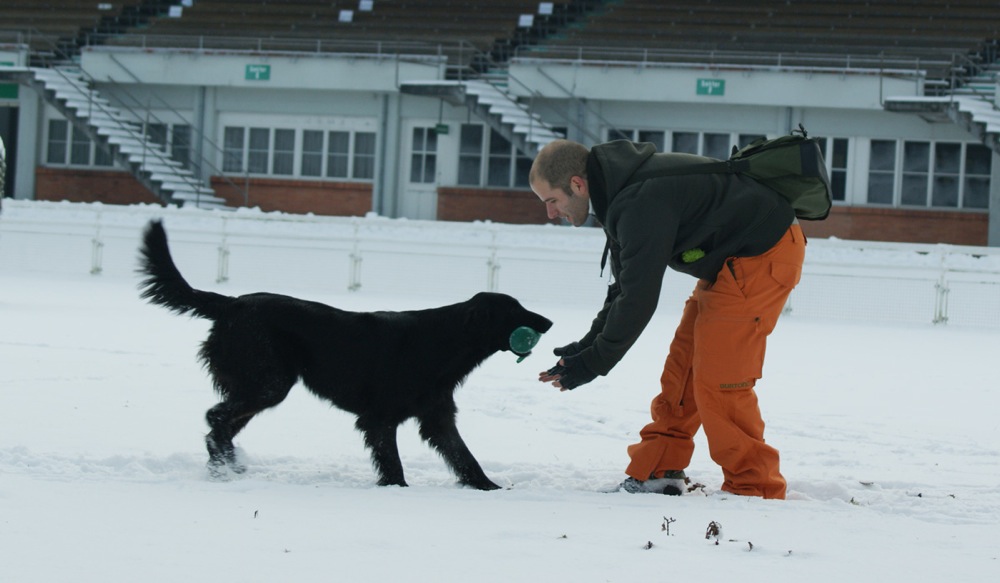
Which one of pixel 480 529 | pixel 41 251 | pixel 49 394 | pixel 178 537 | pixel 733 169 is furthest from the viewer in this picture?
pixel 41 251

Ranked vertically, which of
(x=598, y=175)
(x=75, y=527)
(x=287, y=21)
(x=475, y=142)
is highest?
(x=287, y=21)

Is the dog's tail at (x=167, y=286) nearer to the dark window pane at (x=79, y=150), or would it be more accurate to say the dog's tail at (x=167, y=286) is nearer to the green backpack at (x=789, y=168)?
the green backpack at (x=789, y=168)

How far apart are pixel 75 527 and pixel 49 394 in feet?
10.3

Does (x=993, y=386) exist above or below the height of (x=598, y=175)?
below

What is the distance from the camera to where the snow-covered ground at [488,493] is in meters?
3.31

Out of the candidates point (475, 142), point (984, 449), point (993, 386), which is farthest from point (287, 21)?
point (984, 449)

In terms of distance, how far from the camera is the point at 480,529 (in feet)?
12.3

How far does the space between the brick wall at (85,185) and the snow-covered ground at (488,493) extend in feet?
71.5

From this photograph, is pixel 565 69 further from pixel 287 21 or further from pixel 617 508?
pixel 617 508

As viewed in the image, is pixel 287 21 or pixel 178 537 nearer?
pixel 178 537

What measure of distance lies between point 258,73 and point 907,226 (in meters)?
15.1

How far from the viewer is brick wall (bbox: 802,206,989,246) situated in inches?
1026

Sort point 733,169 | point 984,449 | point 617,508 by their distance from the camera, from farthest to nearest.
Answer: point 984,449 → point 733,169 → point 617,508

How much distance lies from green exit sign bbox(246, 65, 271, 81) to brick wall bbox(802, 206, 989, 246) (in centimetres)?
1270
